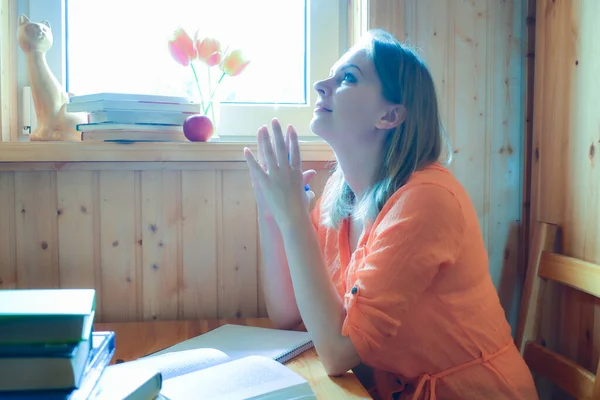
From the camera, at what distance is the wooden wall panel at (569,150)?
3.88ft

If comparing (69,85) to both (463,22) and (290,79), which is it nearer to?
(290,79)

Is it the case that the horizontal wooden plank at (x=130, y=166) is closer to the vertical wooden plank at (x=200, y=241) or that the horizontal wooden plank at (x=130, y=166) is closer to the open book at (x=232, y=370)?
the vertical wooden plank at (x=200, y=241)

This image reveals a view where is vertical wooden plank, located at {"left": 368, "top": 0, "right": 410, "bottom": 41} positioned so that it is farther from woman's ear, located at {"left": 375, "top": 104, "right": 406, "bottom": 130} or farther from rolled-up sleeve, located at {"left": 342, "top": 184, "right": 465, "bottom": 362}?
rolled-up sleeve, located at {"left": 342, "top": 184, "right": 465, "bottom": 362}

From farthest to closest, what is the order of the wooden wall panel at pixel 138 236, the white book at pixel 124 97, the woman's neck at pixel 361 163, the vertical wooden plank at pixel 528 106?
the vertical wooden plank at pixel 528 106 < the wooden wall panel at pixel 138 236 < the white book at pixel 124 97 < the woman's neck at pixel 361 163

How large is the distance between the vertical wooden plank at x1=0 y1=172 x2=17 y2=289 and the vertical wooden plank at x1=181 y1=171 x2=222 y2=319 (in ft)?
1.30

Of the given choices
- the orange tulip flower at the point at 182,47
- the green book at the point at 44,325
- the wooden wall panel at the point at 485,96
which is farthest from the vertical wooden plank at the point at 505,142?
the green book at the point at 44,325

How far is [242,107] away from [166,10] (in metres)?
0.34

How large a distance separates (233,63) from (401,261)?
0.76 meters

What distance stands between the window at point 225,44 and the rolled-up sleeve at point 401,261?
0.68m

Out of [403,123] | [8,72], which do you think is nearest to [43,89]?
[8,72]

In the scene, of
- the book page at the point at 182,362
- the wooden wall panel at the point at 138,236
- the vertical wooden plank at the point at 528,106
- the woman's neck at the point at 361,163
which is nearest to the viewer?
the book page at the point at 182,362

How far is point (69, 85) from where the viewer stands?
1505 mm

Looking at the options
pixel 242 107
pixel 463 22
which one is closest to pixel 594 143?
pixel 463 22

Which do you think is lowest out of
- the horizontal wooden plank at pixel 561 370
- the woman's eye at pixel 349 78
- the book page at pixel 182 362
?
the horizontal wooden plank at pixel 561 370
